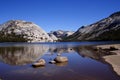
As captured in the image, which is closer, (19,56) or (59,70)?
(59,70)

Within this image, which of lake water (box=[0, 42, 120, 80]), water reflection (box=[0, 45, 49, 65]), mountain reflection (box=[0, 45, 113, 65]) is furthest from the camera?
mountain reflection (box=[0, 45, 113, 65])

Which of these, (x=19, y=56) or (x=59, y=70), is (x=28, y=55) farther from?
(x=59, y=70)

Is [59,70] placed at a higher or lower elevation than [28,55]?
lower

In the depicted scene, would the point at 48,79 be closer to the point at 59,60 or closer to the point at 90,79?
the point at 90,79

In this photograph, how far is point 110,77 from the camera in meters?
31.1

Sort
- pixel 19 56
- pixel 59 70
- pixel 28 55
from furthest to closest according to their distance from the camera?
pixel 28 55 < pixel 19 56 < pixel 59 70

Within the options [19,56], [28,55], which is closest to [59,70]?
[19,56]

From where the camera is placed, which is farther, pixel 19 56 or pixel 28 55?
pixel 28 55

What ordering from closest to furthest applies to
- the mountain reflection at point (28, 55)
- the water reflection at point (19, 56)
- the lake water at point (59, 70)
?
the lake water at point (59, 70) → the water reflection at point (19, 56) → the mountain reflection at point (28, 55)

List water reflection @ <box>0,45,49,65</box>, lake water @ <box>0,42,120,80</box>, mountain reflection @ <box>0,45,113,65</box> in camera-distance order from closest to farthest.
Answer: lake water @ <box>0,42,120,80</box>, water reflection @ <box>0,45,49,65</box>, mountain reflection @ <box>0,45,113,65</box>

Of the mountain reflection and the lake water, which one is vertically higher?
the mountain reflection

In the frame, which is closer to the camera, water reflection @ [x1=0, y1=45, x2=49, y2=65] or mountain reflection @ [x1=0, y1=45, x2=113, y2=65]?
water reflection @ [x1=0, y1=45, x2=49, y2=65]

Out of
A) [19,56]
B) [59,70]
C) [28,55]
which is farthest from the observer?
[28,55]

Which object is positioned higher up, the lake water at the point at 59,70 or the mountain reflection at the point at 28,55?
the mountain reflection at the point at 28,55
